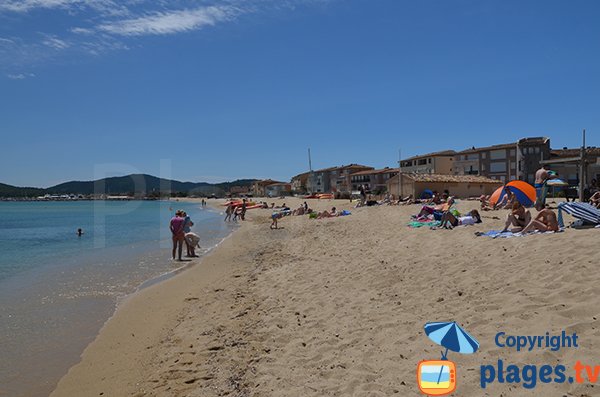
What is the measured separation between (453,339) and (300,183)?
4210 inches

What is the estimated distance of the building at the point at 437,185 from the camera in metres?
33.8

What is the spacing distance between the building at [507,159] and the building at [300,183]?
4735 centimetres

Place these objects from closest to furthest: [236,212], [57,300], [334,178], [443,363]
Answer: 1. [443,363]
2. [57,300]
3. [236,212]
4. [334,178]

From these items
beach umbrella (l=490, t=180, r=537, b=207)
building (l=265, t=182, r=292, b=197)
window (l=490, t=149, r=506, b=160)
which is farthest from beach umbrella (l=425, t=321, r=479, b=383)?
building (l=265, t=182, r=292, b=197)

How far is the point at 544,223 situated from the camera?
8.86 metres

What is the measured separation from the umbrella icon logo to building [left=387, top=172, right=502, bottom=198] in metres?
30.1

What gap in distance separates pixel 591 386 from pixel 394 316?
2.31 m

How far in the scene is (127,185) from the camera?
576ft

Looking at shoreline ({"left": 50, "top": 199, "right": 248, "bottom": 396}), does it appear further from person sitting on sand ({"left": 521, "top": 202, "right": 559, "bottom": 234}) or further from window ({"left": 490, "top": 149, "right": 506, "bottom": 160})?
window ({"left": 490, "top": 149, "right": 506, "bottom": 160})

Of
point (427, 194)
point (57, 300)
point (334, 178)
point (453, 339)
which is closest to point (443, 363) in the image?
point (453, 339)

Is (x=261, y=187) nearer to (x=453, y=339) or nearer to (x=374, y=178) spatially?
(x=374, y=178)

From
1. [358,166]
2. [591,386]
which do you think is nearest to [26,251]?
[591,386]

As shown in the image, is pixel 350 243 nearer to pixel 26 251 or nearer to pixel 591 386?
pixel 591 386

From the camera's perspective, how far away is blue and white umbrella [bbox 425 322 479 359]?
3.74 meters
